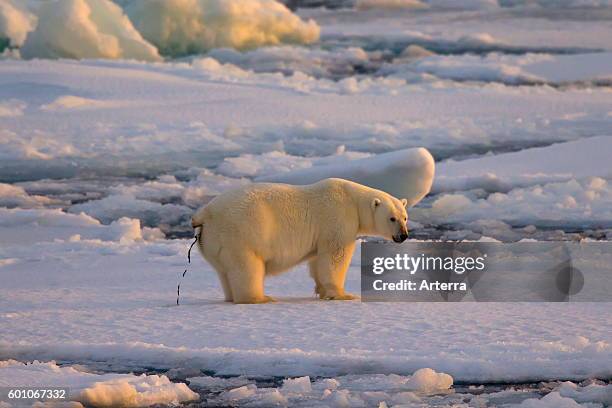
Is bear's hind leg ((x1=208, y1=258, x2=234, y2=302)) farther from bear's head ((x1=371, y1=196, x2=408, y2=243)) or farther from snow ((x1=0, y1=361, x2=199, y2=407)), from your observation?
snow ((x1=0, y1=361, x2=199, y2=407))

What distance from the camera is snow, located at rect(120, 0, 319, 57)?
1880 cm

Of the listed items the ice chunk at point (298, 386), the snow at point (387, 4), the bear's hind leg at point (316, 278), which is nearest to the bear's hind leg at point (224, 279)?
the bear's hind leg at point (316, 278)

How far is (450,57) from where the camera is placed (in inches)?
724

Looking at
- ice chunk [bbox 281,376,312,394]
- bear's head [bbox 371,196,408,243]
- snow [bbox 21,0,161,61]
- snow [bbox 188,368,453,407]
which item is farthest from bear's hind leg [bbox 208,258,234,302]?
snow [bbox 21,0,161,61]

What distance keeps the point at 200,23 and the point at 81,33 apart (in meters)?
3.09

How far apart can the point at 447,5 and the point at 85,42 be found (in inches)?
561

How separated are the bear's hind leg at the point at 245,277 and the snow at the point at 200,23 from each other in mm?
14351

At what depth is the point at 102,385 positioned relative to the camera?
345 cm

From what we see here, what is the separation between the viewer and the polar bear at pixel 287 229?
4789 millimetres

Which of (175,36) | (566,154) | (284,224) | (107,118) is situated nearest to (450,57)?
(175,36)

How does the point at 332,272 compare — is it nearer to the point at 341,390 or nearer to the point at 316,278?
the point at 316,278

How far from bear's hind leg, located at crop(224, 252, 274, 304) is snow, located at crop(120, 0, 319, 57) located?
1435 centimetres

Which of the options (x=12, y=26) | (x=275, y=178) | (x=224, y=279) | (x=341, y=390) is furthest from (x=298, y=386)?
(x=12, y=26)

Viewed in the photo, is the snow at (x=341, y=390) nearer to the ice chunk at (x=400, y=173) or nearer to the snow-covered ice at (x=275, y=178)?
the snow-covered ice at (x=275, y=178)
